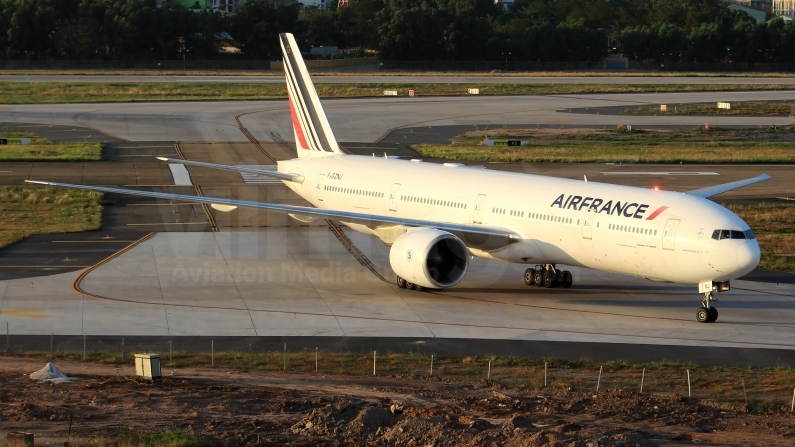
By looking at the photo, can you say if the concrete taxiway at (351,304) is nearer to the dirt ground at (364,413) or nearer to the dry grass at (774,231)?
the dry grass at (774,231)

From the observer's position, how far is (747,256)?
1328 inches

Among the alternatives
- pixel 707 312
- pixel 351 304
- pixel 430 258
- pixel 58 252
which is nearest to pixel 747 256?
pixel 707 312

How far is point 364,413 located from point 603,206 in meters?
17.7

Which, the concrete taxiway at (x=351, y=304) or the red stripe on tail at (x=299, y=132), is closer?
the concrete taxiway at (x=351, y=304)

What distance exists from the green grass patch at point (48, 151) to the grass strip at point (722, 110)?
55618mm

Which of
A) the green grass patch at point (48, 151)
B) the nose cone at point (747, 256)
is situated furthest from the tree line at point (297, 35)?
the nose cone at point (747, 256)

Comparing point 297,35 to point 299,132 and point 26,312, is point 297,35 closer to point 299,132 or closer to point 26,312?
point 299,132

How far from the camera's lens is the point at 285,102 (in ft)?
387

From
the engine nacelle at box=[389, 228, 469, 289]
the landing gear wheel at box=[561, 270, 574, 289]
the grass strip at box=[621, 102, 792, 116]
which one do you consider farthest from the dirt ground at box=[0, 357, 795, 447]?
the grass strip at box=[621, 102, 792, 116]

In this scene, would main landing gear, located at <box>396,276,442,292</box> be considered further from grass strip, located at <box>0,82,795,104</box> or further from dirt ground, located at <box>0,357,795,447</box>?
grass strip, located at <box>0,82,795,104</box>

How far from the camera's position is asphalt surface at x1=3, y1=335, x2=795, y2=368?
104ft

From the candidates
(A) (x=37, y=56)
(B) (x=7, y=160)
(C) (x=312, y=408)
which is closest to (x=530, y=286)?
(C) (x=312, y=408)

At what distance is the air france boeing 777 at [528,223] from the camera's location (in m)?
34.7

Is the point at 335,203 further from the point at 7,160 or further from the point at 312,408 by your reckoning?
the point at 7,160
